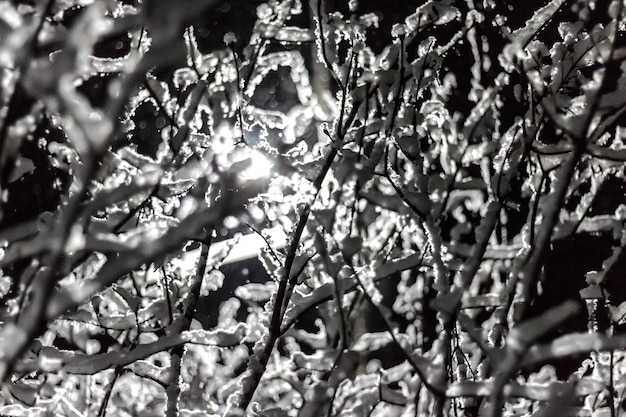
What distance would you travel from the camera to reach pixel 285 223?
106 inches

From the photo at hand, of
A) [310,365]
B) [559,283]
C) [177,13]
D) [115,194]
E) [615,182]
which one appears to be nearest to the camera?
[177,13]

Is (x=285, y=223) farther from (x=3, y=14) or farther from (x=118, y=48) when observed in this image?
(x=118, y=48)

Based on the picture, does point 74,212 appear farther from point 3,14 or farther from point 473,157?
point 473,157

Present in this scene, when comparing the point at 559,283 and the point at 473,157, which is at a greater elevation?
the point at 559,283

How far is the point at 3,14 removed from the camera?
1.11 metres

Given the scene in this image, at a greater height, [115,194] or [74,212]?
[115,194]

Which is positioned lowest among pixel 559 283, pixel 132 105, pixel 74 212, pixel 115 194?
pixel 74 212

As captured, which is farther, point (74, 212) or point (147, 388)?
point (147, 388)

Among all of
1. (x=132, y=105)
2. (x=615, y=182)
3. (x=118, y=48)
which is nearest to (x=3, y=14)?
(x=132, y=105)

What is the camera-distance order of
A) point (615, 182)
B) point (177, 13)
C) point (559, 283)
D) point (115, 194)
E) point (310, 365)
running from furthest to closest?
point (559, 283) < point (615, 182) < point (310, 365) < point (115, 194) < point (177, 13)

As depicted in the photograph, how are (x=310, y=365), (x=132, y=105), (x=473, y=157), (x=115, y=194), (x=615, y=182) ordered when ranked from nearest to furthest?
(x=115, y=194)
(x=310, y=365)
(x=473, y=157)
(x=132, y=105)
(x=615, y=182)

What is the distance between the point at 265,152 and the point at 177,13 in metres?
1.53

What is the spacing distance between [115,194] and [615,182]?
4.20m

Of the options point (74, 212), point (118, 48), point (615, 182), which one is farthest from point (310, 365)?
point (615, 182)
